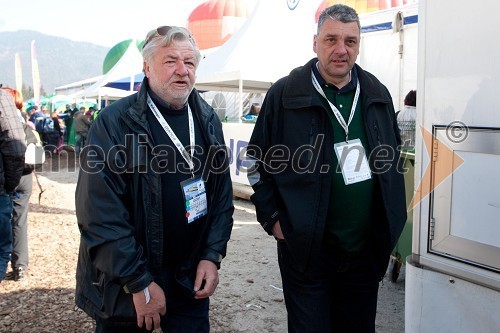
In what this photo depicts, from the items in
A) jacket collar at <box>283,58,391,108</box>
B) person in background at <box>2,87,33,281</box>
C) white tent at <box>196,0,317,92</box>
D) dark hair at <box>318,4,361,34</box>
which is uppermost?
white tent at <box>196,0,317,92</box>

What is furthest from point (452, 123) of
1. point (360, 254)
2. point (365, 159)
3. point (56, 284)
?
point (56, 284)

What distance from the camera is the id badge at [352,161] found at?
2363mm

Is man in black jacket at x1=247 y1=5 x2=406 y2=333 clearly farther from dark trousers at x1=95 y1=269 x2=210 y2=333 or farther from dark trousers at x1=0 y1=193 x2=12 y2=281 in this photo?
dark trousers at x1=0 y1=193 x2=12 y2=281

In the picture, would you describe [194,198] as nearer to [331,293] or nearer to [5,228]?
[331,293]

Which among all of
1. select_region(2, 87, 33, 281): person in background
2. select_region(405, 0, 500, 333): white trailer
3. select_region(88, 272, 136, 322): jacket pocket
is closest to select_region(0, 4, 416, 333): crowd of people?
select_region(88, 272, 136, 322): jacket pocket

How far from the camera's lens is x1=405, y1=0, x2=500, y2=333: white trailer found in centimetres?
195

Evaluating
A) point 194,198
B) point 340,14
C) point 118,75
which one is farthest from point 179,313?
point 118,75

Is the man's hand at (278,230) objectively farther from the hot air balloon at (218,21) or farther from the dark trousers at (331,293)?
the hot air balloon at (218,21)

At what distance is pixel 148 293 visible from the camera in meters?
2.04

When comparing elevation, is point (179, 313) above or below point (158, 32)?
below

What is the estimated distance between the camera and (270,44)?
446 inches

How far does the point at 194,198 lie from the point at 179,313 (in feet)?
1.94

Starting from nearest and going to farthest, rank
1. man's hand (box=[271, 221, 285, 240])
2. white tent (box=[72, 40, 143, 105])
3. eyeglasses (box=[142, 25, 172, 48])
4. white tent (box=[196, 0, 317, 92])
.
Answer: eyeglasses (box=[142, 25, 172, 48]) < man's hand (box=[271, 221, 285, 240]) < white tent (box=[196, 0, 317, 92]) < white tent (box=[72, 40, 143, 105])

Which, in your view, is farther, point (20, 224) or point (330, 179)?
point (20, 224)
